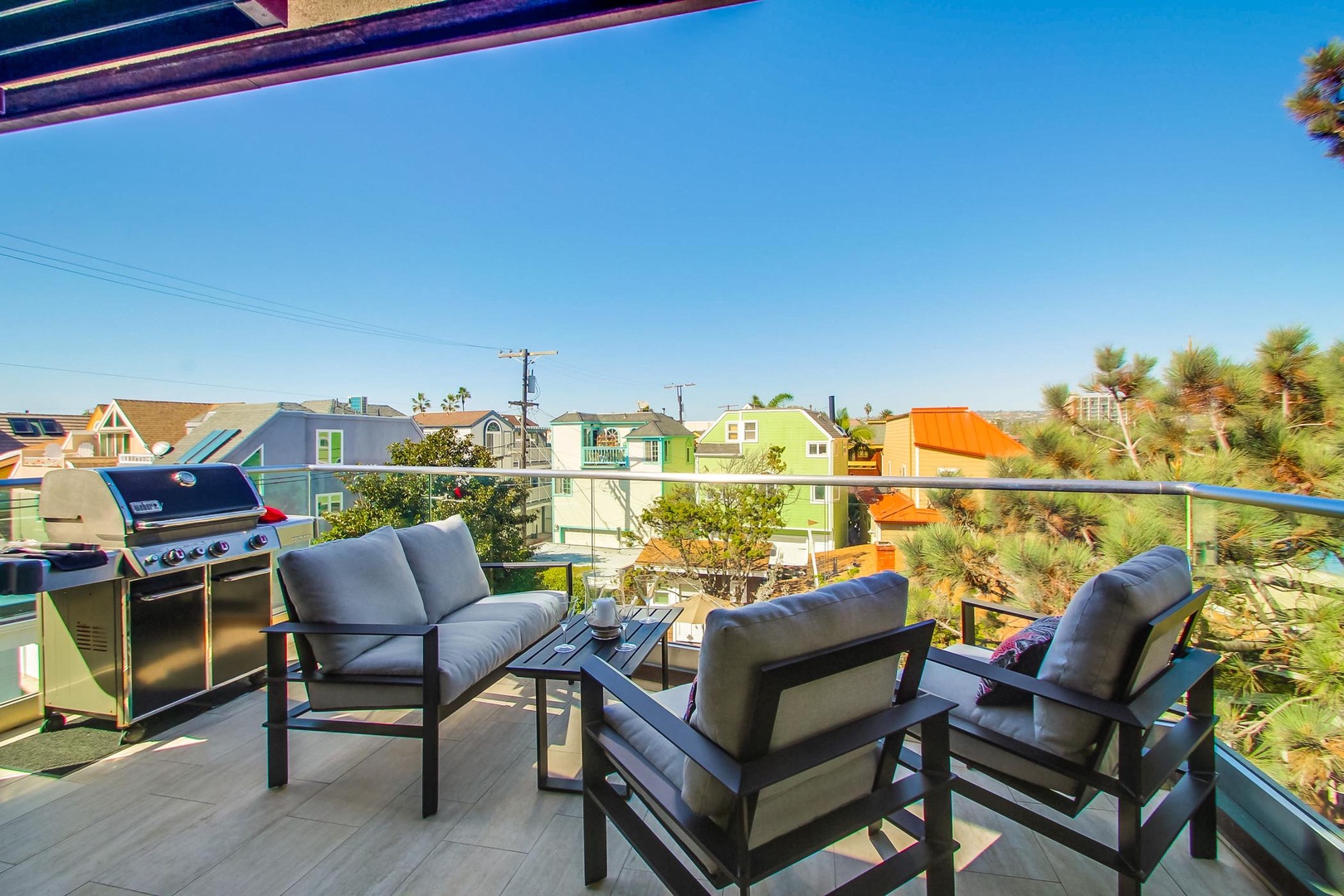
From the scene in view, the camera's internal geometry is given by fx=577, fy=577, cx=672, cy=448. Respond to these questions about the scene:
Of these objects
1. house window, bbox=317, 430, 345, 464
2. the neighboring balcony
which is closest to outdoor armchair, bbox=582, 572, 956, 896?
the neighboring balcony

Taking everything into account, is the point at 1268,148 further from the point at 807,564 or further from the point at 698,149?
the point at 807,564

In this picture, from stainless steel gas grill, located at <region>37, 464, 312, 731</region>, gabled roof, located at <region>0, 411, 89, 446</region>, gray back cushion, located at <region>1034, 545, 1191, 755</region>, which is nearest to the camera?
gray back cushion, located at <region>1034, 545, 1191, 755</region>

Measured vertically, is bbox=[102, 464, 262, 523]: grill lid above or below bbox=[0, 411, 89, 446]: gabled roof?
below

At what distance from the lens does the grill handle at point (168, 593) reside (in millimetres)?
2418

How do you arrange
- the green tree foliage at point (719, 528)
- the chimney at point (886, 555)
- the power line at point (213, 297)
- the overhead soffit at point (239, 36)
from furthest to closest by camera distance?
the power line at point (213, 297), the green tree foliage at point (719, 528), the chimney at point (886, 555), the overhead soffit at point (239, 36)

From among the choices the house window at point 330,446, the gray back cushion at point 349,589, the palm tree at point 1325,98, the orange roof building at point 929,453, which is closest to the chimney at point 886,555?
the orange roof building at point 929,453

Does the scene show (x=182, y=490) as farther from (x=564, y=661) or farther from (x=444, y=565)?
(x=564, y=661)

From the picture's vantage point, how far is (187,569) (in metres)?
2.61

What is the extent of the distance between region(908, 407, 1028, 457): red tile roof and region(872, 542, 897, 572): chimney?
122 cm

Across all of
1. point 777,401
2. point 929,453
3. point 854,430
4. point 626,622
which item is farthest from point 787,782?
point 777,401

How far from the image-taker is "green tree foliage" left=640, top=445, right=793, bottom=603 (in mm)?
4043

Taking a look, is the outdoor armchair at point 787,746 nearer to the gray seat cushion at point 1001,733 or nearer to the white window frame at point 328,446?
the gray seat cushion at point 1001,733

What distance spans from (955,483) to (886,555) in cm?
87

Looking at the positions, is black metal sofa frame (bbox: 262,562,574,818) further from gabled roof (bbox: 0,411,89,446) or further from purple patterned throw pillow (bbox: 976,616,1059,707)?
gabled roof (bbox: 0,411,89,446)
